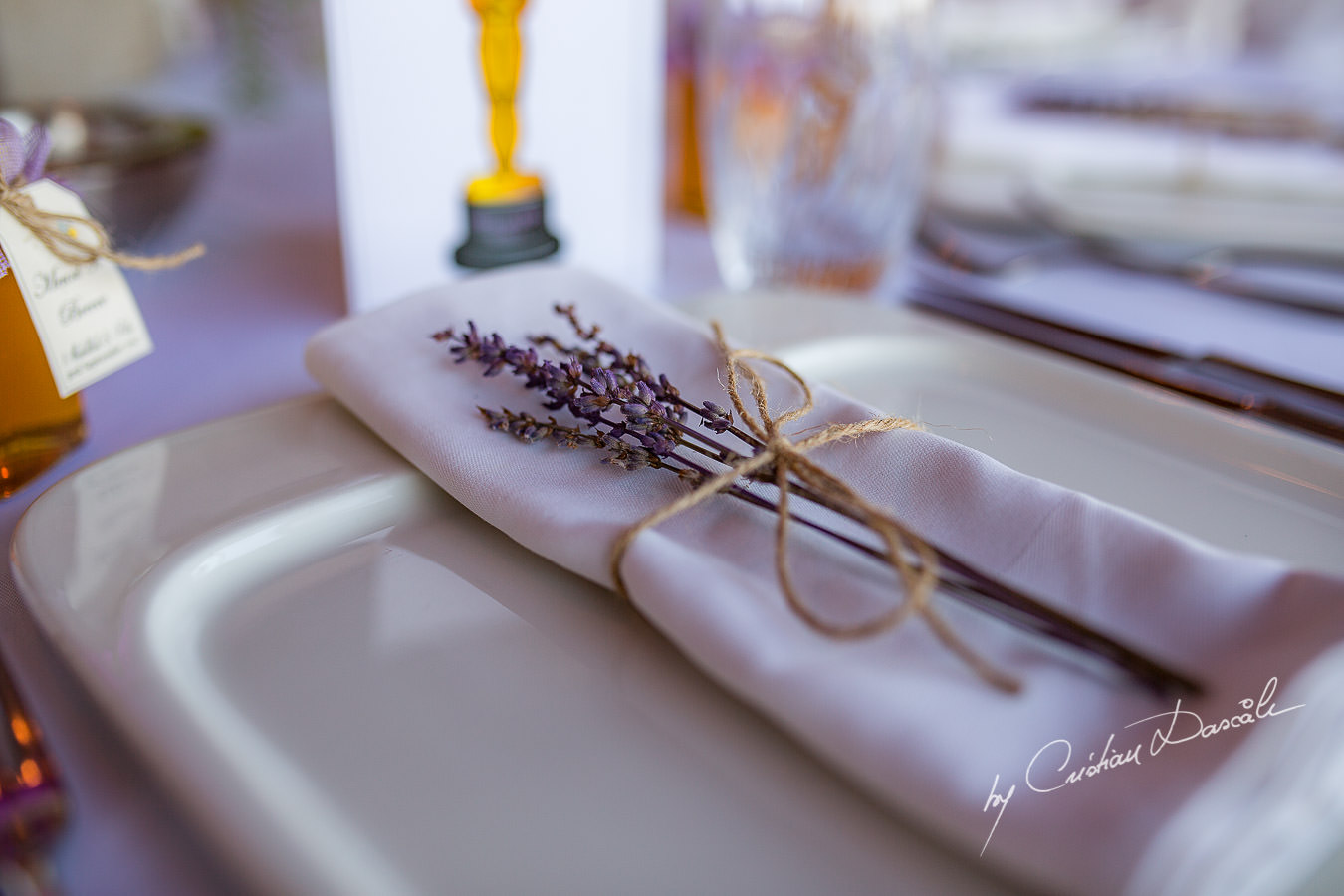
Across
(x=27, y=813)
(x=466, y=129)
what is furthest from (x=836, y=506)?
(x=466, y=129)

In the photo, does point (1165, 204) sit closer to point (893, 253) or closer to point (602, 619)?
point (893, 253)

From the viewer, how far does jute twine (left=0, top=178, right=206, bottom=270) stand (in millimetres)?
414

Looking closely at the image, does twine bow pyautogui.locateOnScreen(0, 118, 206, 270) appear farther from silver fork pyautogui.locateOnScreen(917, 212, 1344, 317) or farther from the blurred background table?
silver fork pyautogui.locateOnScreen(917, 212, 1344, 317)

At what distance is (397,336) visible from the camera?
465mm

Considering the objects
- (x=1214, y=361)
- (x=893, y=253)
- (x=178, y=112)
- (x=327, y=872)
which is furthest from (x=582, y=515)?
(x=178, y=112)

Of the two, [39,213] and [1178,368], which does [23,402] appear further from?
[1178,368]

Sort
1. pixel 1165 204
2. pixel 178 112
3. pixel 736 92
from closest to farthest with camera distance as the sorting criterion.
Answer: pixel 736 92 → pixel 1165 204 → pixel 178 112

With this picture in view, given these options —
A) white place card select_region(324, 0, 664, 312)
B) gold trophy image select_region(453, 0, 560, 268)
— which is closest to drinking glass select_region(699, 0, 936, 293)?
white place card select_region(324, 0, 664, 312)

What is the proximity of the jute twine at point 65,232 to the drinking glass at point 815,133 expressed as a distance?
0.46 meters

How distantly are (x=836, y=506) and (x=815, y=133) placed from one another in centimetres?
51

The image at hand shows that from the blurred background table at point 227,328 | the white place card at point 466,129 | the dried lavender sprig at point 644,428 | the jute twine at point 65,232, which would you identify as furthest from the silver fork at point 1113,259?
the jute twine at point 65,232

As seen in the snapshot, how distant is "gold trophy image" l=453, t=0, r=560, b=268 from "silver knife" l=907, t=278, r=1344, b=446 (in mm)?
298

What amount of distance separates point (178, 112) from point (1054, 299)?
94 centimetres

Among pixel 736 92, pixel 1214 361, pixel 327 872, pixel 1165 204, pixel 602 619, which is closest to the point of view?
pixel 327 872
